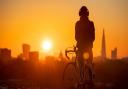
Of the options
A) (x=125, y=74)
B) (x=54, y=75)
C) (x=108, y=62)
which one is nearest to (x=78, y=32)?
(x=125, y=74)

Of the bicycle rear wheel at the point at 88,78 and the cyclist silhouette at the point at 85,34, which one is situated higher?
the cyclist silhouette at the point at 85,34

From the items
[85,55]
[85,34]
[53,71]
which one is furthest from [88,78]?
[53,71]

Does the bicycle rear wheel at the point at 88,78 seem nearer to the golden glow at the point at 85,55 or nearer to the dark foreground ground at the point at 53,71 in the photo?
the golden glow at the point at 85,55

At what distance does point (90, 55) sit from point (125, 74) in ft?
454

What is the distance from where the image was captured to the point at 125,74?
154m

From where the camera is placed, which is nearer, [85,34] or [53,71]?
[85,34]

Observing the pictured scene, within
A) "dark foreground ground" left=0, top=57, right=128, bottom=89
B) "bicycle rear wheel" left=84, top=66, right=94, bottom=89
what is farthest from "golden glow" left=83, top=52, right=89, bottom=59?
"dark foreground ground" left=0, top=57, right=128, bottom=89

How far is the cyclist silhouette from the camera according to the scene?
17734 millimetres

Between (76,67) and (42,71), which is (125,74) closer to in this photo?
(42,71)

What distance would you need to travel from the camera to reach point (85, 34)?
17.8 meters

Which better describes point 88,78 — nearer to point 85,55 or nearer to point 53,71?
point 85,55

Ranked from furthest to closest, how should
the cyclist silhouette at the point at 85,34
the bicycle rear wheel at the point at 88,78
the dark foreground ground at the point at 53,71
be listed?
the dark foreground ground at the point at 53,71, the cyclist silhouette at the point at 85,34, the bicycle rear wheel at the point at 88,78

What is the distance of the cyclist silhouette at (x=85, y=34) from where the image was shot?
58.2ft

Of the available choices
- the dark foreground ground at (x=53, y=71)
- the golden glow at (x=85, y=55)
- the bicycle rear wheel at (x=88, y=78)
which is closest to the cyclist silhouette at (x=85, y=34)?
the golden glow at (x=85, y=55)
